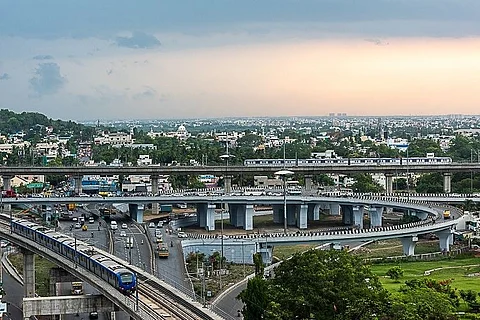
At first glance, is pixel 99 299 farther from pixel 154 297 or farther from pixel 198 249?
pixel 198 249

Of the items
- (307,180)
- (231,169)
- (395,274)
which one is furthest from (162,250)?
(307,180)

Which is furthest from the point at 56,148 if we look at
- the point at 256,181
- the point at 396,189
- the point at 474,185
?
the point at 474,185

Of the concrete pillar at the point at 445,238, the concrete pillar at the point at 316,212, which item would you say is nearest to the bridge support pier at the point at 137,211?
the concrete pillar at the point at 316,212

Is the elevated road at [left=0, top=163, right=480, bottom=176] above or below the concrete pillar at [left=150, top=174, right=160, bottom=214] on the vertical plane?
above

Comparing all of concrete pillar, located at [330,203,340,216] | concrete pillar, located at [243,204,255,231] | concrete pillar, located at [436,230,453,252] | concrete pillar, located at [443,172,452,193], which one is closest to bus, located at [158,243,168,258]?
concrete pillar, located at [436,230,453,252]

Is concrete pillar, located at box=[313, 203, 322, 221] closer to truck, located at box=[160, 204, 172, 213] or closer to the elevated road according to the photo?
the elevated road

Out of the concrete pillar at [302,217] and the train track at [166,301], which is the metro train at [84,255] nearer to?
the train track at [166,301]

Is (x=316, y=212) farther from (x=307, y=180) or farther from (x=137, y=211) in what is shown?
(x=137, y=211)
